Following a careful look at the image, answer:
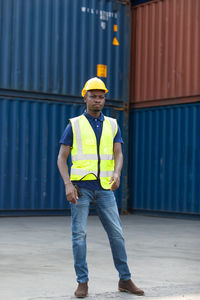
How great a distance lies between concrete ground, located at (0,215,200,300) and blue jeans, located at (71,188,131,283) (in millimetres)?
243

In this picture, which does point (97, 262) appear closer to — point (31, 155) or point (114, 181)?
point (114, 181)

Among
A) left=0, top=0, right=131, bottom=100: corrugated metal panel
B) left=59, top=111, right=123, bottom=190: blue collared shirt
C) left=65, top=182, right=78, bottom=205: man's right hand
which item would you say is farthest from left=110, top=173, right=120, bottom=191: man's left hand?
left=0, top=0, right=131, bottom=100: corrugated metal panel

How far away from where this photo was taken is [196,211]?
45.0 feet

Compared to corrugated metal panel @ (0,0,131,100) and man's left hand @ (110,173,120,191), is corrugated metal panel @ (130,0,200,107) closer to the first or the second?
corrugated metal panel @ (0,0,131,100)

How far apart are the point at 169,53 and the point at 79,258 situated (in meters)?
10.4

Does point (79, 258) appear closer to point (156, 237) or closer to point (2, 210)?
point (156, 237)

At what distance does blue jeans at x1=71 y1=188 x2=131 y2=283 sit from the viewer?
5129mm

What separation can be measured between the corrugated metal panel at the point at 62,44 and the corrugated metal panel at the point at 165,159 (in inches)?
49.6

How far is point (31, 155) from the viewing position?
1382 cm

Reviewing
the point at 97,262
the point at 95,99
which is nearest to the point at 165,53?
the point at 97,262

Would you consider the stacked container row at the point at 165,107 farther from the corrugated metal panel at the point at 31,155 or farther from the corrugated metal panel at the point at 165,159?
the corrugated metal panel at the point at 31,155

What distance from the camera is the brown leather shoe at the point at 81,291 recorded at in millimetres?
5062

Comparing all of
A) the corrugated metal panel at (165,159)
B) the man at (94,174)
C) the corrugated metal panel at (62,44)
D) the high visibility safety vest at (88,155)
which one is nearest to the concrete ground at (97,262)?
the man at (94,174)

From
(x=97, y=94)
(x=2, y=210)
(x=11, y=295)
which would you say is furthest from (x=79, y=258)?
(x=2, y=210)
